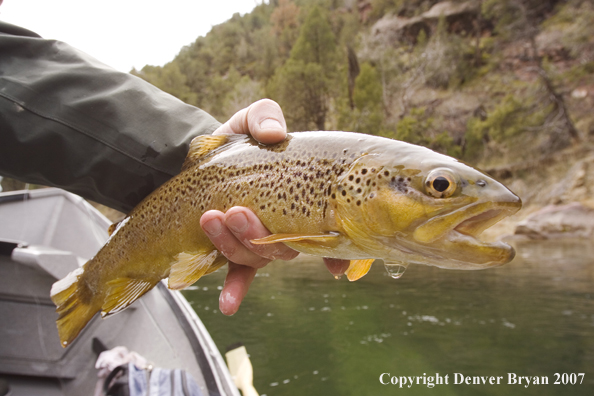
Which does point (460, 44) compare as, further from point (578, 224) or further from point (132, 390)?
point (132, 390)

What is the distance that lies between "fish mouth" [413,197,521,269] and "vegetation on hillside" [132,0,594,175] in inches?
944

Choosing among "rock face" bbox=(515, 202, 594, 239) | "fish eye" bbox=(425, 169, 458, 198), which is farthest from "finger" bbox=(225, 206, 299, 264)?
"rock face" bbox=(515, 202, 594, 239)

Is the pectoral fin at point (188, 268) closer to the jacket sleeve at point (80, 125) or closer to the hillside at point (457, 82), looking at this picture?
the jacket sleeve at point (80, 125)

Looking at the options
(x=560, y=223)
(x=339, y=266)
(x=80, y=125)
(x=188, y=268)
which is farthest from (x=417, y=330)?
(x=560, y=223)

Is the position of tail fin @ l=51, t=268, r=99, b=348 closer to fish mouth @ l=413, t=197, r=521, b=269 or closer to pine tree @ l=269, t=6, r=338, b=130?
fish mouth @ l=413, t=197, r=521, b=269

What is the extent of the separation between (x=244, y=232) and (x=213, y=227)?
0.51ft

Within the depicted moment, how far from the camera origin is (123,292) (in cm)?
211

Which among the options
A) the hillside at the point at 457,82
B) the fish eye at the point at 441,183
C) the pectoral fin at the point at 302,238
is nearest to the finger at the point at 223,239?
the pectoral fin at the point at 302,238

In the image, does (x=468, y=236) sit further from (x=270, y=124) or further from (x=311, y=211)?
(x=270, y=124)

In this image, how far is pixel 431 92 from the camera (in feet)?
115

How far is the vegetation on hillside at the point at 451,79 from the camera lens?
22.2 m

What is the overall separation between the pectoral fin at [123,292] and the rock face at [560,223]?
18.7 meters

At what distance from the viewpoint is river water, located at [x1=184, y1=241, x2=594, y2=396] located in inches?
220

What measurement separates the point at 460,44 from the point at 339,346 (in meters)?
36.6
